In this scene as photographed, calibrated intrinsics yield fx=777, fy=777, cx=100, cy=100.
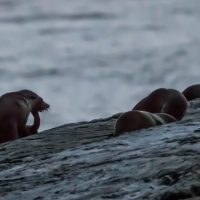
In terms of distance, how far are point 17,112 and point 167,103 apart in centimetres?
104

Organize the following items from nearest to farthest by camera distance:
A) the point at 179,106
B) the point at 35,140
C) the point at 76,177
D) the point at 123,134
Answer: the point at 76,177 → the point at 123,134 → the point at 35,140 → the point at 179,106

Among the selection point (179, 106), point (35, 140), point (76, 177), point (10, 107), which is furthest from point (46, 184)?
point (10, 107)

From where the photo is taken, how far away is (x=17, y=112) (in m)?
4.48

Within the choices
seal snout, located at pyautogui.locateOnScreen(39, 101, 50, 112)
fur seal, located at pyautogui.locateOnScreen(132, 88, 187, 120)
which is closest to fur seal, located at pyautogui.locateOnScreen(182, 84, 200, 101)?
seal snout, located at pyautogui.locateOnScreen(39, 101, 50, 112)

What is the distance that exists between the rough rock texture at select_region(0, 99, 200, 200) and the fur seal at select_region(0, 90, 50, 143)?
831mm

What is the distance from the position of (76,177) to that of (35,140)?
93 centimetres

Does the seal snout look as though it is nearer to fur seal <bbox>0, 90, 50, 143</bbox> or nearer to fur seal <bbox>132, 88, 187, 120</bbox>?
fur seal <bbox>0, 90, 50, 143</bbox>

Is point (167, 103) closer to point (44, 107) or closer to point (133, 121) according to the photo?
point (133, 121)

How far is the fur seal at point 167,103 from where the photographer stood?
12.6 feet

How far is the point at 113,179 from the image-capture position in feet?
8.23

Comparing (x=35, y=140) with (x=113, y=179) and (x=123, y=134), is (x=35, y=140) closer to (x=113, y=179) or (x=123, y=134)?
(x=123, y=134)

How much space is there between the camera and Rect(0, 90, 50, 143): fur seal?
4305mm

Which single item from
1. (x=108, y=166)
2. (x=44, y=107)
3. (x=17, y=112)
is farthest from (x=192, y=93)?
(x=108, y=166)

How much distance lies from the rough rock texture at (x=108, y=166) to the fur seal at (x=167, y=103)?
1.36 ft
